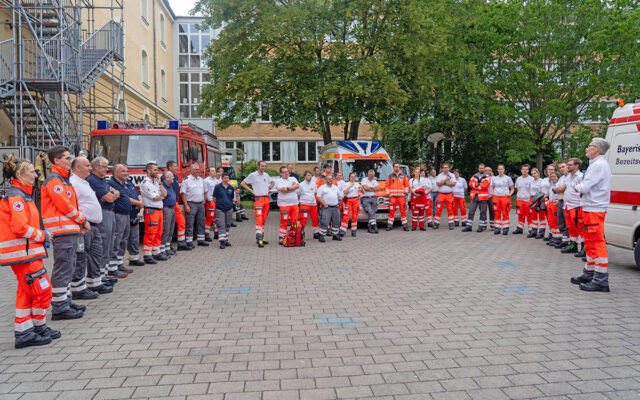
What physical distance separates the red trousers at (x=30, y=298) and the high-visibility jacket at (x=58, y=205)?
0.68m

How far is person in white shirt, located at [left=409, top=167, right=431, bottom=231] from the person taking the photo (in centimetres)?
1370

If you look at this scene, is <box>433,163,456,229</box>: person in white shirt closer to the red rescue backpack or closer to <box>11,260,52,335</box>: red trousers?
the red rescue backpack

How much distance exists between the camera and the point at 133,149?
1120cm

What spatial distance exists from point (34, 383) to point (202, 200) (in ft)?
23.6

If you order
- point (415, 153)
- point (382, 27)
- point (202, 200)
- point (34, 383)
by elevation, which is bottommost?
point (34, 383)

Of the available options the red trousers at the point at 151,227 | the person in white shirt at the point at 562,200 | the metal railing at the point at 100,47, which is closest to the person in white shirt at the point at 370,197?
the person in white shirt at the point at 562,200

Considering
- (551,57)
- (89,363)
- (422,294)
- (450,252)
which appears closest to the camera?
(89,363)

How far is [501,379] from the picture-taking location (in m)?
3.65

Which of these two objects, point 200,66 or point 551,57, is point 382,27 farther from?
point 200,66

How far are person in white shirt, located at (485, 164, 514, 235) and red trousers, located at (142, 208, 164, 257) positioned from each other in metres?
8.91

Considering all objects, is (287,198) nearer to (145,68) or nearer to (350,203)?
(350,203)

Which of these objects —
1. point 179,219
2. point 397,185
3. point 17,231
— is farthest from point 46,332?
point 397,185

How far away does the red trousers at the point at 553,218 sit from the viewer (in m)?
10.8

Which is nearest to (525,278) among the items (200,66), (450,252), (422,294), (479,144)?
(422,294)
